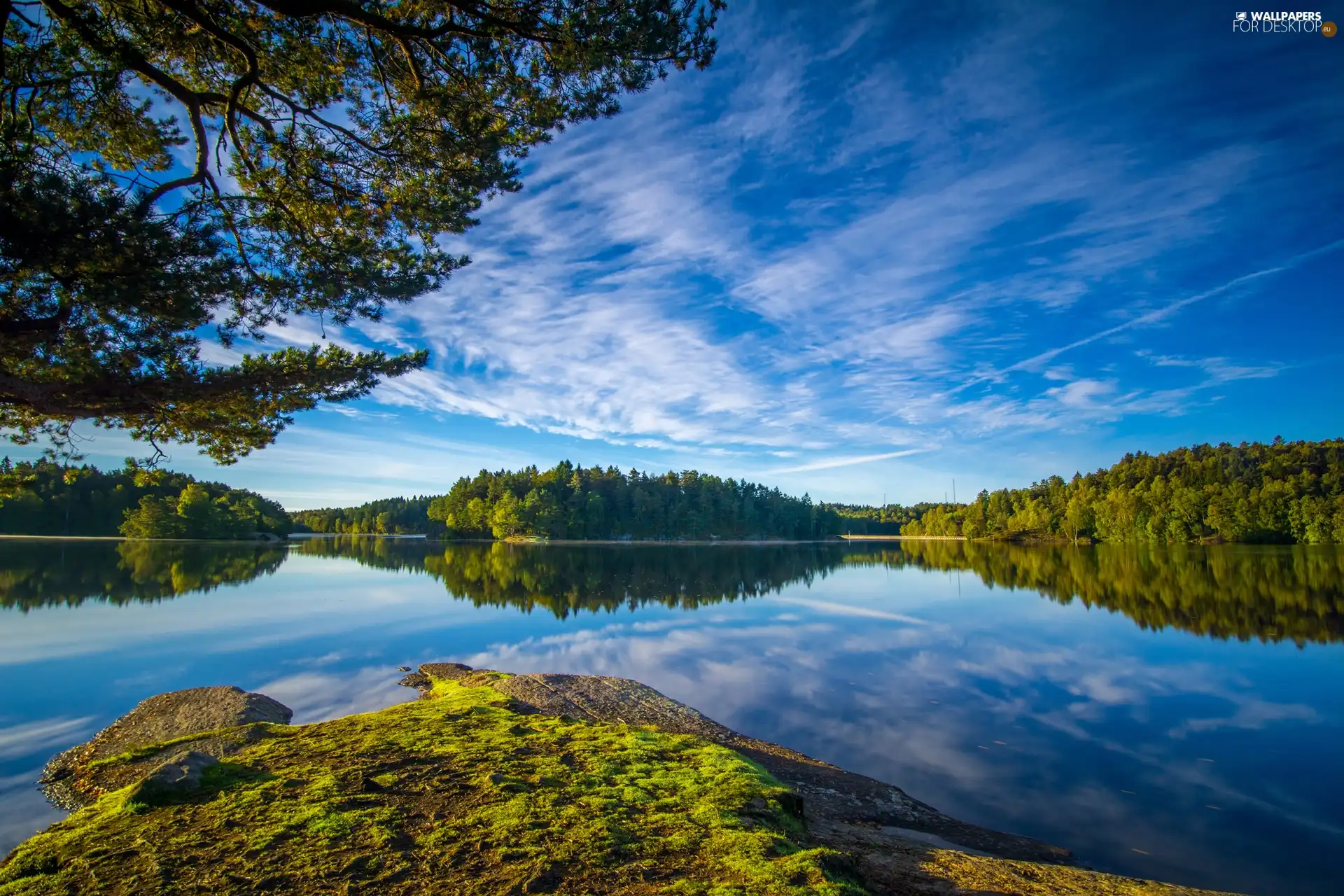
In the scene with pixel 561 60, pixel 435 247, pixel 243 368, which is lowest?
pixel 243 368

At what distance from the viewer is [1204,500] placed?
3853 inches

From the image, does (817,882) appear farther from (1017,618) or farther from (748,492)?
(748,492)

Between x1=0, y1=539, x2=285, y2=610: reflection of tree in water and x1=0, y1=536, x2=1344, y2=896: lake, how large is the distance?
0.52 metres

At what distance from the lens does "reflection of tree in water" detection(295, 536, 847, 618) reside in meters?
37.2

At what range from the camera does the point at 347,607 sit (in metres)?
33.2

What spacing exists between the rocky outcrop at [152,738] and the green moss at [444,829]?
160 cm

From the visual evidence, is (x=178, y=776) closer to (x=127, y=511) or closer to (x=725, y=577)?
(x=725, y=577)

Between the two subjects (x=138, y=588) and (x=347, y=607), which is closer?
(x=347, y=607)

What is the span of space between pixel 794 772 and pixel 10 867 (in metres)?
10.1

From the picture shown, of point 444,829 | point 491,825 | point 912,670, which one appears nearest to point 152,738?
point 444,829

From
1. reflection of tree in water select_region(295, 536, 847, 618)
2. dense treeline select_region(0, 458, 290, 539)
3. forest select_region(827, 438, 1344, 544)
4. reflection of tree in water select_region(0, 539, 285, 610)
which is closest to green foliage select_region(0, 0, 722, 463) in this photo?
reflection of tree in water select_region(295, 536, 847, 618)

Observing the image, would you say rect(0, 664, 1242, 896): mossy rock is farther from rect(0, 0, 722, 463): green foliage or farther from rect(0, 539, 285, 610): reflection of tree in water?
rect(0, 539, 285, 610): reflection of tree in water

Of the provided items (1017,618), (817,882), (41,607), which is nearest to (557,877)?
(817,882)

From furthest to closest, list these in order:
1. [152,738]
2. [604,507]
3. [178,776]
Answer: [604,507], [152,738], [178,776]
